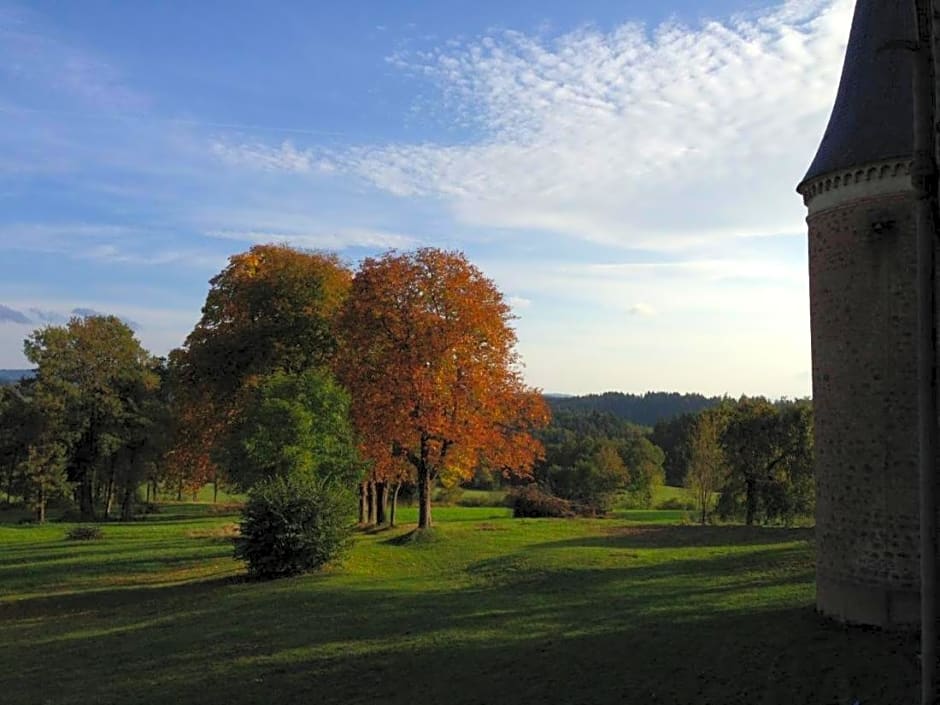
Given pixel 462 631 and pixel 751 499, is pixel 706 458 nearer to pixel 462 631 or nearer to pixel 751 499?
pixel 751 499

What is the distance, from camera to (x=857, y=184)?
41.3ft

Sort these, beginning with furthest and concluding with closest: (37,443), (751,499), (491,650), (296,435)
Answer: (37,443)
(751,499)
(296,435)
(491,650)

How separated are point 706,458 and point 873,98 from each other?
96.7ft

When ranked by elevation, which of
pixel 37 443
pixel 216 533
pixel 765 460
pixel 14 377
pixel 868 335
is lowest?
pixel 216 533

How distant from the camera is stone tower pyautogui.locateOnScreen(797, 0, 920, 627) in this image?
11992mm

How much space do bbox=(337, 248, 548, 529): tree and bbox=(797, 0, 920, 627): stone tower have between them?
16479 millimetres

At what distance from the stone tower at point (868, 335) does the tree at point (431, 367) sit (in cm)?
1648

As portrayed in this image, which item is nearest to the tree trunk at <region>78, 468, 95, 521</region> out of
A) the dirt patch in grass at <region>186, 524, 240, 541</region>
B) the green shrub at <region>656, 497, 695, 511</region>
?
the dirt patch in grass at <region>186, 524, 240, 541</region>

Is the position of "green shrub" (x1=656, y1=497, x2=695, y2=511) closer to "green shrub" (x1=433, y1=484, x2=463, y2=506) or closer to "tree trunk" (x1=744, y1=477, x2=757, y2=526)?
"green shrub" (x1=433, y1=484, x2=463, y2=506)

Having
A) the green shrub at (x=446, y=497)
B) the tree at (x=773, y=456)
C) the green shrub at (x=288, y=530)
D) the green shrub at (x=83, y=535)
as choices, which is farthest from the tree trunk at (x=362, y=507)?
the green shrub at (x=446, y=497)

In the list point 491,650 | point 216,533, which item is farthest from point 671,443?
point 491,650

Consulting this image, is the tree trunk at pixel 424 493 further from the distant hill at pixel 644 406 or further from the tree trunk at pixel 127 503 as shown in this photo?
the distant hill at pixel 644 406

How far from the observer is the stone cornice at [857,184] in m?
12.1

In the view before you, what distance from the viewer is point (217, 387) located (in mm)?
34250
